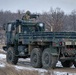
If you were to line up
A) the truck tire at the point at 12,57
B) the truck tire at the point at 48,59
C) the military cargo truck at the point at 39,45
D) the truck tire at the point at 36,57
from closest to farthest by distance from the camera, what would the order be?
1. the military cargo truck at the point at 39,45
2. the truck tire at the point at 48,59
3. the truck tire at the point at 36,57
4. the truck tire at the point at 12,57

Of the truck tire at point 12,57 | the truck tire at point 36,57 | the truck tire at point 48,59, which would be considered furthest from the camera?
the truck tire at point 12,57

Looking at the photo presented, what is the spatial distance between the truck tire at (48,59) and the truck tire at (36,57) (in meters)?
0.61

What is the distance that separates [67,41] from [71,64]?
3.36 meters

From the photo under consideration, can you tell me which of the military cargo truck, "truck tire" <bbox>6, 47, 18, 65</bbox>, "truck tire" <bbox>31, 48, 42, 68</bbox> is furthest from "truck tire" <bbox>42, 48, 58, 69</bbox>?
"truck tire" <bbox>6, 47, 18, 65</bbox>

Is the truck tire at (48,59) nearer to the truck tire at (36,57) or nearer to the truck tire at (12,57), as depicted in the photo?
the truck tire at (36,57)

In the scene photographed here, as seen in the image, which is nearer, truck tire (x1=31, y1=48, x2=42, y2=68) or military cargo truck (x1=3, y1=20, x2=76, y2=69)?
military cargo truck (x1=3, y1=20, x2=76, y2=69)

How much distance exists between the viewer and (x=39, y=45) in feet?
68.1

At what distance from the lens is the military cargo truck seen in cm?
1877

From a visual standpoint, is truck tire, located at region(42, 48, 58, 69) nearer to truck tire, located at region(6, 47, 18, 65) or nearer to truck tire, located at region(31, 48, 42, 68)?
truck tire, located at region(31, 48, 42, 68)

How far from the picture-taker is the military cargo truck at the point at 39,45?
1877 cm

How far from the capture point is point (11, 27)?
23.8 metres

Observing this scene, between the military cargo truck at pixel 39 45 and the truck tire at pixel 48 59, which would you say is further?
the truck tire at pixel 48 59

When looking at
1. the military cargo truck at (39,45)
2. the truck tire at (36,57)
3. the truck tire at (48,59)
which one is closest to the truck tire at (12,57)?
the military cargo truck at (39,45)

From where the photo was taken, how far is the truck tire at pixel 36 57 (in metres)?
20.4
